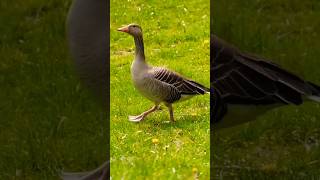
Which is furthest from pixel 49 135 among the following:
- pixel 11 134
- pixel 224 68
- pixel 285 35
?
pixel 285 35

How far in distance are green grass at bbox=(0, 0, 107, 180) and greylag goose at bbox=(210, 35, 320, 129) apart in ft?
3.30

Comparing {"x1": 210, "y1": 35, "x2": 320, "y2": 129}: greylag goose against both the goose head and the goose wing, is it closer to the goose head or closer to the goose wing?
the goose wing

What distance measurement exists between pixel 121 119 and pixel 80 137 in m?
2.10

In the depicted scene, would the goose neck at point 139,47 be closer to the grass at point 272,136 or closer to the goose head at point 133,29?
the goose head at point 133,29

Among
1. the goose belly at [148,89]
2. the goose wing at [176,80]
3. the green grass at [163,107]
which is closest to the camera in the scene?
the goose belly at [148,89]

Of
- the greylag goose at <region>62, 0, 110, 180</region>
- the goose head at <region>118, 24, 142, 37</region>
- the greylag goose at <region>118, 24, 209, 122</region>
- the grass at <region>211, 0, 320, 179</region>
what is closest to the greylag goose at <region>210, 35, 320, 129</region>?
the grass at <region>211, 0, 320, 179</region>

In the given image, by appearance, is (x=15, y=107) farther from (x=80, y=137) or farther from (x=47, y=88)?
(x=80, y=137)

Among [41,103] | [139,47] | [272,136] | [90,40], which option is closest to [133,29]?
[139,47]

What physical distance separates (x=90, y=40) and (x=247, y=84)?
1332 mm

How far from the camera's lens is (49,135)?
714cm

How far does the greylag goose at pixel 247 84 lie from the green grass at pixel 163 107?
Answer: 0.64 metres

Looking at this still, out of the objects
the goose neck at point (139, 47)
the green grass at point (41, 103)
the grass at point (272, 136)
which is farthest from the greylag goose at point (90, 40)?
the grass at point (272, 136)

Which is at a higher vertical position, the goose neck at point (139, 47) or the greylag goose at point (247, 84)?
the goose neck at point (139, 47)

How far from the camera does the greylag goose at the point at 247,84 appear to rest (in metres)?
5.61
